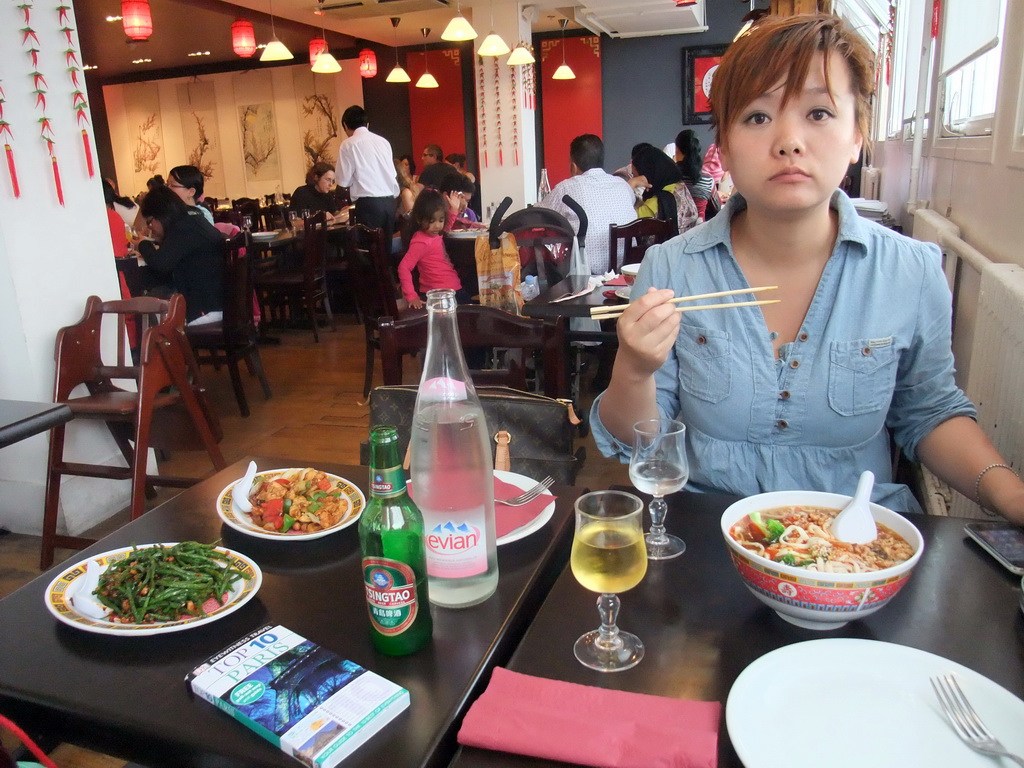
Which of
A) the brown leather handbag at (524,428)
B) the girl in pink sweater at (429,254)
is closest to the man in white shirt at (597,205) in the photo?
the girl in pink sweater at (429,254)

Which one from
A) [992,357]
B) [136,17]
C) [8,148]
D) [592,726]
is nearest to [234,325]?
[8,148]

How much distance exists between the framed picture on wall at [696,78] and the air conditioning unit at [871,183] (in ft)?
14.6

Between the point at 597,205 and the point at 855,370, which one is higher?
the point at 597,205

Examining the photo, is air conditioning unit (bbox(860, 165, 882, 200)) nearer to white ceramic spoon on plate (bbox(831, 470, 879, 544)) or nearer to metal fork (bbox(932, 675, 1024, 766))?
white ceramic spoon on plate (bbox(831, 470, 879, 544))

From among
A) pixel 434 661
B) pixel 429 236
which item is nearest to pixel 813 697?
pixel 434 661

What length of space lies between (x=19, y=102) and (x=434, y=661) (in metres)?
2.78

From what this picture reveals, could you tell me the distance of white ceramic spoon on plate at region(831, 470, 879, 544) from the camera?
0.91m

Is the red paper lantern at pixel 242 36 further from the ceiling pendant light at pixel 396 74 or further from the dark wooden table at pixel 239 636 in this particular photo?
the dark wooden table at pixel 239 636

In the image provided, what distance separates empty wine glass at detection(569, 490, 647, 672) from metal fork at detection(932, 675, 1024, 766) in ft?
0.95

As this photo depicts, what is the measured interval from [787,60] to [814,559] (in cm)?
78

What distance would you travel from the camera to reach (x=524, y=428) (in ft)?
4.98

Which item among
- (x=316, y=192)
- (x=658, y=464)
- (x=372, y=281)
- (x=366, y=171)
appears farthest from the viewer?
(x=316, y=192)

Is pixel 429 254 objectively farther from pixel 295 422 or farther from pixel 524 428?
pixel 524 428

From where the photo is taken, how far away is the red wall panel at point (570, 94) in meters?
10.6
